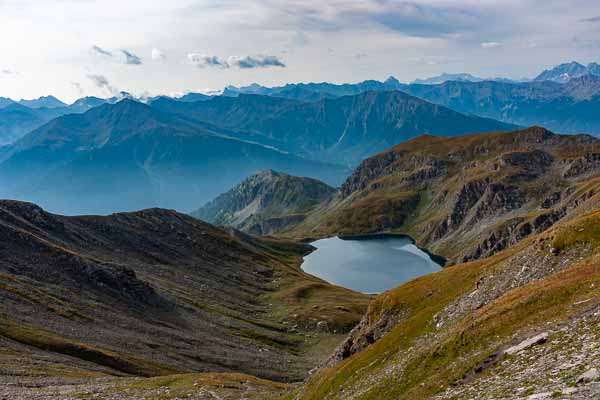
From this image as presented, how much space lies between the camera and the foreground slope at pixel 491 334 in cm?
2816

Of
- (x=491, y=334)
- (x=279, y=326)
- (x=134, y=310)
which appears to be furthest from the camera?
(x=279, y=326)

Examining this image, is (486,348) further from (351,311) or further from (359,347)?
(351,311)

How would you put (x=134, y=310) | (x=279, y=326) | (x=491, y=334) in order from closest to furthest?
(x=491, y=334) < (x=134, y=310) < (x=279, y=326)

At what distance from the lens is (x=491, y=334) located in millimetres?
38312

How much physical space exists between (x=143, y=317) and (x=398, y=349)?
8022cm

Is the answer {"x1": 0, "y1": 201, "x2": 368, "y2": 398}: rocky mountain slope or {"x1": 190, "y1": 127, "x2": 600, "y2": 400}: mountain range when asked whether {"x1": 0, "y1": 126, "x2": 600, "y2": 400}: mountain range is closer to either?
{"x1": 190, "y1": 127, "x2": 600, "y2": 400}: mountain range

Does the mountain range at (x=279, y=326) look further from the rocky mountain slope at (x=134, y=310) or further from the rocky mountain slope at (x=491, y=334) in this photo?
the rocky mountain slope at (x=134, y=310)

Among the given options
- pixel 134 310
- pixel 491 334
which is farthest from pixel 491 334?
pixel 134 310

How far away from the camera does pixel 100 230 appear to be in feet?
600

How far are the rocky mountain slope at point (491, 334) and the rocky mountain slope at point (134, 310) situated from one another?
99.4 ft

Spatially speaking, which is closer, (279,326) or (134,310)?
(134,310)

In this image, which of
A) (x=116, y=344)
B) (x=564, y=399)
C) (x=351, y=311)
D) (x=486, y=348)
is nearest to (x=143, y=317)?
(x=116, y=344)

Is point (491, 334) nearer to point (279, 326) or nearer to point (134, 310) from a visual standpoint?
point (134, 310)

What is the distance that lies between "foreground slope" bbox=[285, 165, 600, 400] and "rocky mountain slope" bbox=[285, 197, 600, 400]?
0.10 metres
